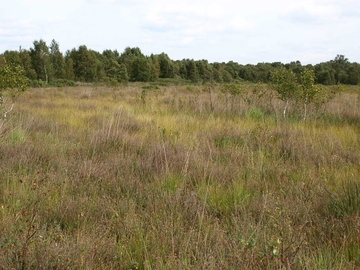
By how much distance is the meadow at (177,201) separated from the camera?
2199 mm

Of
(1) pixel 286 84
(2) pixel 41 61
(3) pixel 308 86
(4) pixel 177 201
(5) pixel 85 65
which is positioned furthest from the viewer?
(5) pixel 85 65

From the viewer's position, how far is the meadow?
2.20 metres

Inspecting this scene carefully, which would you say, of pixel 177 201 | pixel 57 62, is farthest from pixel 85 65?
pixel 177 201

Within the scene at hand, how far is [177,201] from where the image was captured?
10.6 feet

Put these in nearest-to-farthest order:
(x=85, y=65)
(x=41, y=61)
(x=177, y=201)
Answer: (x=177, y=201) < (x=41, y=61) < (x=85, y=65)

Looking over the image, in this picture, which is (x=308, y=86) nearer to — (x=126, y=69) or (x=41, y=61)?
(x=126, y=69)

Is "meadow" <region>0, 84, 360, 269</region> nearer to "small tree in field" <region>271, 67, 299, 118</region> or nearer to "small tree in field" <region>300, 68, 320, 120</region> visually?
"small tree in field" <region>300, 68, 320, 120</region>

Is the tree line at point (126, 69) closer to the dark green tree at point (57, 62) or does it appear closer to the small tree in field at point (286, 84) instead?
the dark green tree at point (57, 62)

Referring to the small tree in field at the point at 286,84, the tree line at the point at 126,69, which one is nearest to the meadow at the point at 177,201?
the small tree in field at the point at 286,84

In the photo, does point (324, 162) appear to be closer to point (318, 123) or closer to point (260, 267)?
point (260, 267)

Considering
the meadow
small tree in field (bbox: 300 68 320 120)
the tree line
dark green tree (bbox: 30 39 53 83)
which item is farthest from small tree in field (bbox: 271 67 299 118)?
dark green tree (bbox: 30 39 53 83)

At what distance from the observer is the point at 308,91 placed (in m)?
9.01

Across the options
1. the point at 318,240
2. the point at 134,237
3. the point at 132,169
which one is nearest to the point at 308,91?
the point at 132,169

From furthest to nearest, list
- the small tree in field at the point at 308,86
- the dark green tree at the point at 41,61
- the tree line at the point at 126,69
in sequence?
the dark green tree at the point at 41,61
the tree line at the point at 126,69
the small tree in field at the point at 308,86
